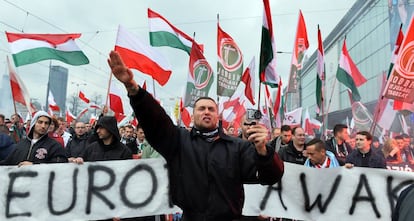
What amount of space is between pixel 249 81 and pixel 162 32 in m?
3.10

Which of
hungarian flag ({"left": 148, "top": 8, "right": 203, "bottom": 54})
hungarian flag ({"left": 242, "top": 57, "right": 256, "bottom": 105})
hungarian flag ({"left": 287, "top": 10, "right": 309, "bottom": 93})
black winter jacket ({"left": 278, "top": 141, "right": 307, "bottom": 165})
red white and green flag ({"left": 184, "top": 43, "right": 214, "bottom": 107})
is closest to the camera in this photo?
black winter jacket ({"left": 278, "top": 141, "right": 307, "bottom": 165})

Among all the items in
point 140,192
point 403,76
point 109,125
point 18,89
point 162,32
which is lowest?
point 140,192

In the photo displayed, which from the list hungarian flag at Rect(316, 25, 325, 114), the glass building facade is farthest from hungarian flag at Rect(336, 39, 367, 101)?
the glass building facade

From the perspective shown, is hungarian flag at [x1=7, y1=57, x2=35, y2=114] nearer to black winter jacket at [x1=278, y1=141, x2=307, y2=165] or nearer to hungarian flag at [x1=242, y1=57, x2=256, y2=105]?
black winter jacket at [x1=278, y1=141, x2=307, y2=165]

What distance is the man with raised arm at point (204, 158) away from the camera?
2.28 meters

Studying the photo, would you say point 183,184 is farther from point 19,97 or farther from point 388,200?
point 19,97

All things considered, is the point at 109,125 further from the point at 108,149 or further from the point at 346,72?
the point at 346,72

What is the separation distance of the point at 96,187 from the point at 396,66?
168 inches

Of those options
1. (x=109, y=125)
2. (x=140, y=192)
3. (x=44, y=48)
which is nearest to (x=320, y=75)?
(x=109, y=125)

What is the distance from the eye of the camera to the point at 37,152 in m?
3.97

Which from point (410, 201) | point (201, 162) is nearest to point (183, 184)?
point (201, 162)

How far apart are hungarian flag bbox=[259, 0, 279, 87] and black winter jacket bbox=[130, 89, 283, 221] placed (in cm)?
174

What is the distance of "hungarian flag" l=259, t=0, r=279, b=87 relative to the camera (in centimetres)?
417

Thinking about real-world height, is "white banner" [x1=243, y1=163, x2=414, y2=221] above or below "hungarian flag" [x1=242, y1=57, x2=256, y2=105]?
below
